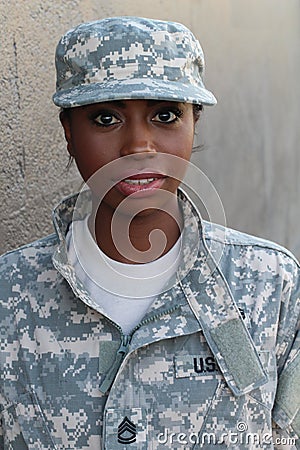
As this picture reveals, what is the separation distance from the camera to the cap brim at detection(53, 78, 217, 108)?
171cm

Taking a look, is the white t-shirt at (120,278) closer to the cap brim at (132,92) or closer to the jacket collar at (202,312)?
the jacket collar at (202,312)

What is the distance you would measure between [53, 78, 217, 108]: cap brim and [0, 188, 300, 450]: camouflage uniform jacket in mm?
293

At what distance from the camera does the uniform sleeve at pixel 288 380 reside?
1.82 meters

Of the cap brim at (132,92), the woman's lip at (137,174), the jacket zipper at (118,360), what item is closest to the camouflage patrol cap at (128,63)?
the cap brim at (132,92)

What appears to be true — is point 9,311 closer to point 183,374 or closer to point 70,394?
point 70,394

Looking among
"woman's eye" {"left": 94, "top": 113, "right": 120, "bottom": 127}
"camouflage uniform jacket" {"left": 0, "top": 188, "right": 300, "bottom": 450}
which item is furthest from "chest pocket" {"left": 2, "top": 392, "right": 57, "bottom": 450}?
"woman's eye" {"left": 94, "top": 113, "right": 120, "bottom": 127}

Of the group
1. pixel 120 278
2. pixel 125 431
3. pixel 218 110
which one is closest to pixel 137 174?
pixel 120 278

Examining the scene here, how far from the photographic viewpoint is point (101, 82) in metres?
1.76

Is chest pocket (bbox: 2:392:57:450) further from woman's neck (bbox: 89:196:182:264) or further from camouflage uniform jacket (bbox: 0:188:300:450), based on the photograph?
woman's neck (bbox: 89:196:182:264)

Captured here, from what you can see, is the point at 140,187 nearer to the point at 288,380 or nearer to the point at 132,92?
the point at 132,92

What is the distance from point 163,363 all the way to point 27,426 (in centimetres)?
31

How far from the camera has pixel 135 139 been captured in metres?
1.74

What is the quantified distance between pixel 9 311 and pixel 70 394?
0.22m

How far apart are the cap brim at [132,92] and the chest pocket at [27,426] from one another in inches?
23.7
